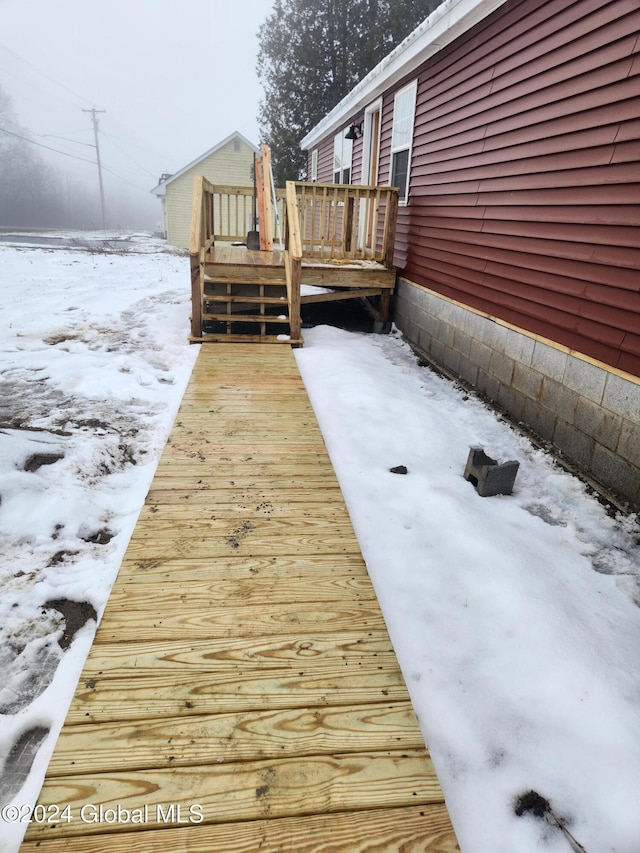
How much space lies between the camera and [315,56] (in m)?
21.1

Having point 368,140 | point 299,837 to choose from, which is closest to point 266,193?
point 368,140

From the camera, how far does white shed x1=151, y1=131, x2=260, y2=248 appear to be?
26312 mm

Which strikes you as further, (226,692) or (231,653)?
(231,653)

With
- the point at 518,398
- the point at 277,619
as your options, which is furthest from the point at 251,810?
the point at 518,398

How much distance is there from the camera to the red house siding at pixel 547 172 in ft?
10.9

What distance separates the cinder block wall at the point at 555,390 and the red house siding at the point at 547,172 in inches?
5.6

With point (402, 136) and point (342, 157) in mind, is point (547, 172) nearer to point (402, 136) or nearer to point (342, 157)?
point (402, 136)

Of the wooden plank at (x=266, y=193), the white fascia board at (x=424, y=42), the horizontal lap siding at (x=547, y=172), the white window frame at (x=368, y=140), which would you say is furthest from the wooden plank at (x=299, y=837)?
the white window frame at (x=368, y=140)

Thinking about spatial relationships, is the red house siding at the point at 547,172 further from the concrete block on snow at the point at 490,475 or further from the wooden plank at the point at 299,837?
the wooden plank at the point at 299,837

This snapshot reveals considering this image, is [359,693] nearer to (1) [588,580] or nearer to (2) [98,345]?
(1) [588,580]

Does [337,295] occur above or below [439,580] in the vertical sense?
above

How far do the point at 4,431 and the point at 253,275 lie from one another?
12.8 ft

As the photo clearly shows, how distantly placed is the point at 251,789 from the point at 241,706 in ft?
0.85

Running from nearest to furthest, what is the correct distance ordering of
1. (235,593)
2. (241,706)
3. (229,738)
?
(229,738) → (241,706) → (235,593)
